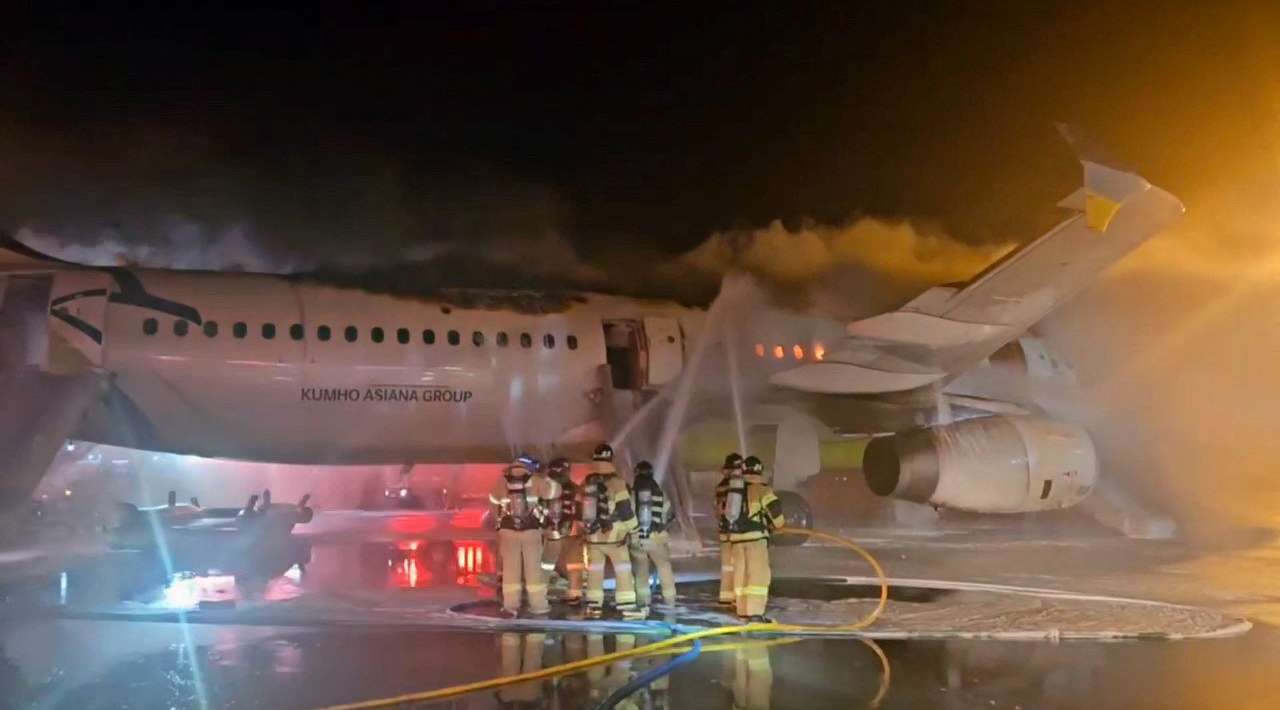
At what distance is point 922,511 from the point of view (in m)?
23.6

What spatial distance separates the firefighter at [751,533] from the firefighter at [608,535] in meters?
0.96

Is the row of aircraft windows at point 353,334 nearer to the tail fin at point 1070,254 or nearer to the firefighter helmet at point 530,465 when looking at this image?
the firefighter helmet at point 530,465

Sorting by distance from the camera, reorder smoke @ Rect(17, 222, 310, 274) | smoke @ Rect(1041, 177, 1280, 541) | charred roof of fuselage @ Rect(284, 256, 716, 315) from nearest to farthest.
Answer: charred roof of fuselage @ Rect(284, 256, 716, 315)
smoke @ Rect(17, 222, 310, 274)
smoke @ Rect(1041, 177, 1280, 541)

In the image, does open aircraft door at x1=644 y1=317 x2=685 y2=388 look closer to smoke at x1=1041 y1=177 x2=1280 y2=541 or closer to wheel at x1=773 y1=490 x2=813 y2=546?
wheel at x1=773 y1=490 x2=813 y2=546

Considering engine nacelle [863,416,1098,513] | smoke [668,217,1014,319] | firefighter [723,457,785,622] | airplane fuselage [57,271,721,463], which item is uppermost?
smoke [668,217,1014,319]

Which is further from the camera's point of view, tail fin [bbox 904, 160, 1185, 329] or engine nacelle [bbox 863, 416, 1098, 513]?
engine nacelle [bbox 863, 416, 1098, 513]

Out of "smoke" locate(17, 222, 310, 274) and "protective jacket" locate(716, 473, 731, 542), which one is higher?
"smoke" locate(17, 222, 310, 274)

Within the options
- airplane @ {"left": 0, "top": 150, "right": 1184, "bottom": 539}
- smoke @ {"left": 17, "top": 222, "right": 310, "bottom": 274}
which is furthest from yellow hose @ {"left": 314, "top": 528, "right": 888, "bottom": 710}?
smoke @ {"left": 17, "top": 222, "right": 310, "bottom": 274}

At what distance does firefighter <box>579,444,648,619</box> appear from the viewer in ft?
32.8

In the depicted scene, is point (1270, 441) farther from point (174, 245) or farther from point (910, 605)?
point (174, 245)

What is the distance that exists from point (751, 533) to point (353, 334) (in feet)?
20.7

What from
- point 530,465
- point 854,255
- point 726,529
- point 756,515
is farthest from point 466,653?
point 854,255

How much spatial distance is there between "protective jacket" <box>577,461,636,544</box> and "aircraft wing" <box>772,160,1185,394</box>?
455cm

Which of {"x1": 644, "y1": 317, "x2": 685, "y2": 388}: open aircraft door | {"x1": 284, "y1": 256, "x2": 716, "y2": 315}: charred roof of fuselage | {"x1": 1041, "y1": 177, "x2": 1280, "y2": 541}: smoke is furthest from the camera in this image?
{"x1": 1041, "y1": 177, "x2": 1280, "y2": 541}: smoke
